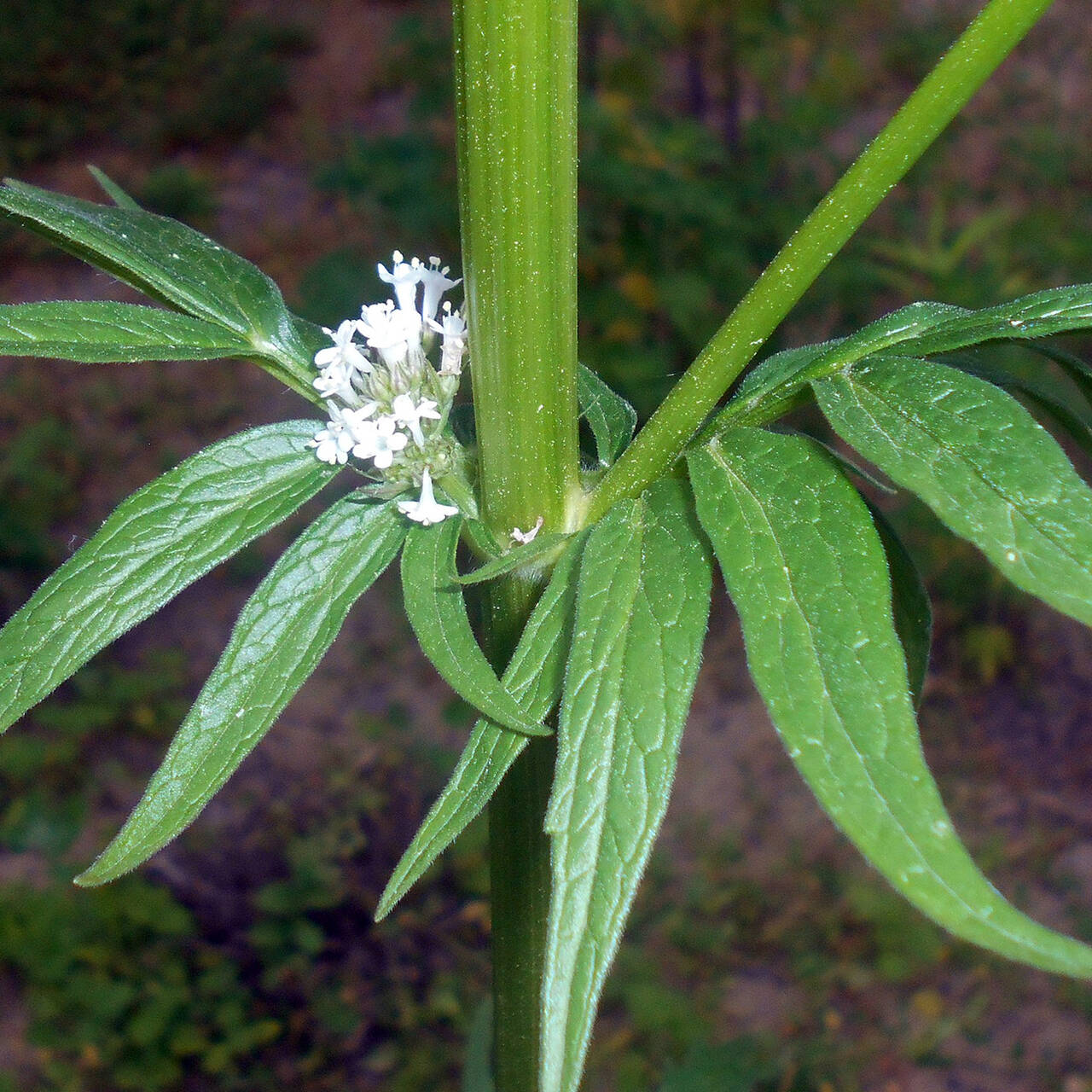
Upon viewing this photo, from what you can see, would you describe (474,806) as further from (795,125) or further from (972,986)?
(795,125)

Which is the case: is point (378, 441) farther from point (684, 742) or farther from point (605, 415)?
point (684, 742)

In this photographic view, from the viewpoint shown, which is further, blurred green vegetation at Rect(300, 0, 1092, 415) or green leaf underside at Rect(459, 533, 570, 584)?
blurred green vegetation at Rect(300, 0, 1092, 415)

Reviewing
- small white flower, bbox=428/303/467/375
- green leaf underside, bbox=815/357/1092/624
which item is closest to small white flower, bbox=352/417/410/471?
small white flower, bbox=428/303/467/375

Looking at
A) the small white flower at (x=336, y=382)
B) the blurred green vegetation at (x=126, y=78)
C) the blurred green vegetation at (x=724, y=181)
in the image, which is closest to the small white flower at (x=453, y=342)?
the small white flower at (x=336, y=382)

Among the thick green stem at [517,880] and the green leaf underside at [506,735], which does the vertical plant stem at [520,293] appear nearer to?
the thick green stem at [517,880]

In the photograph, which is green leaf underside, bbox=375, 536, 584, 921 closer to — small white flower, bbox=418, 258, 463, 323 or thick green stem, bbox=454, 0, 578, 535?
thick green stem, bbox=454, 0, 578, 535
